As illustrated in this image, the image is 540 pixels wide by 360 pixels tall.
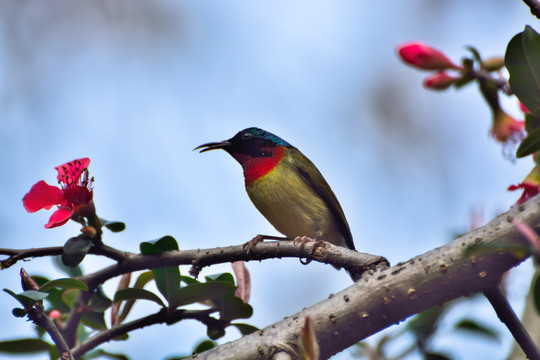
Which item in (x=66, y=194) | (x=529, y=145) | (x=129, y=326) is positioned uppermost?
(x=66, y=194)

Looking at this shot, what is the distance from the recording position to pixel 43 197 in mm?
2279

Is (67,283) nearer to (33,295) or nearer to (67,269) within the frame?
(33,295)

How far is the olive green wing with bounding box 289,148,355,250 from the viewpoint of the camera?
13.8 feet

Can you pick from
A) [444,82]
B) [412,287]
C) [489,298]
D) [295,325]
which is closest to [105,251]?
[295,325]

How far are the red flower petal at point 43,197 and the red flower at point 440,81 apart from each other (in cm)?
175

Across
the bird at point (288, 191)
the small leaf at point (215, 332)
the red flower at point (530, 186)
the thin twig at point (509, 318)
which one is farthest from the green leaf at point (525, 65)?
the bird at point (288, 191)

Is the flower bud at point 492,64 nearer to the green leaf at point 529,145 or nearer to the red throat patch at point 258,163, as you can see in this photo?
the green leaf at point 529,145

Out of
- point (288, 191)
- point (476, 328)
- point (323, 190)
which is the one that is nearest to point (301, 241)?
point (476, 328)

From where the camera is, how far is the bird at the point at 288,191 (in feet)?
13.2

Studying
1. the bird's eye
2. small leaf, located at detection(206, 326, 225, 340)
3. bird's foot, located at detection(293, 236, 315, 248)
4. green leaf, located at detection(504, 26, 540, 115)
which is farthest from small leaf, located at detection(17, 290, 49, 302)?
the bird's eye

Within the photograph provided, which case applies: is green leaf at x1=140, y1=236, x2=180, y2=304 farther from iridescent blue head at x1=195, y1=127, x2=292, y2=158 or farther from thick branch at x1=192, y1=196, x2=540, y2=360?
iridescent blue head at x1=195, y1=127, x2=292, y2=158

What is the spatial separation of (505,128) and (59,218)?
200 centimetres

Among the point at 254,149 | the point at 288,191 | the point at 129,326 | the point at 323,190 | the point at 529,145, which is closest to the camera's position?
the point at 529,145

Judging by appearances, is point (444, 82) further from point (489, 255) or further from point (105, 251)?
point (105, 251)
